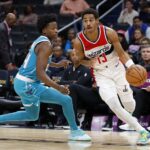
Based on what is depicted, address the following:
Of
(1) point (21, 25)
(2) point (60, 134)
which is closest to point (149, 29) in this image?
(1) point (21, 25)

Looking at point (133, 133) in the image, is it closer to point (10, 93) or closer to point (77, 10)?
point (10, 93)

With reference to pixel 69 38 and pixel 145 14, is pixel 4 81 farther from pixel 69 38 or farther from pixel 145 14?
pixel 145 14

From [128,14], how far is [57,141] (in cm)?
715

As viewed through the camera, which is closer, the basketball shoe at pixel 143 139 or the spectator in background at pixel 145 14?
the basketball shoe at pixel 143 139

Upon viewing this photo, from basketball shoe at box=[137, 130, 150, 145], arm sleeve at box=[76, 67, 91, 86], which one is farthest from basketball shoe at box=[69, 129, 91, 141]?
arm sleeve at box=[76, 67, 91, 86]

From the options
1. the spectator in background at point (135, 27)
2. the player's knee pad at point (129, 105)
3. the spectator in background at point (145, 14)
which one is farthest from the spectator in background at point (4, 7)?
the player's knee pad at point (129, 105)

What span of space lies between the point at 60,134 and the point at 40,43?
1.67m

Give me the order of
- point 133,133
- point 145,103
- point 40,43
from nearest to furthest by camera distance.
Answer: point 40,43
point 133,133
point 145,103

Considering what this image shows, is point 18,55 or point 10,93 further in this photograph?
point 18,55

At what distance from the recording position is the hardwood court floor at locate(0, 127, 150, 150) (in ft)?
23.2

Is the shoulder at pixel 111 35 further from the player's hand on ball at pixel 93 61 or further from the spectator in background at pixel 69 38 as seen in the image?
the spectator in background at pixel 69 38

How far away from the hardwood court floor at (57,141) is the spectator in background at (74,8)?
6301 millimetres

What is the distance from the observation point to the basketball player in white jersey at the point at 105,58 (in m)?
8.16

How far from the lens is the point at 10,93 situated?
1141cm
